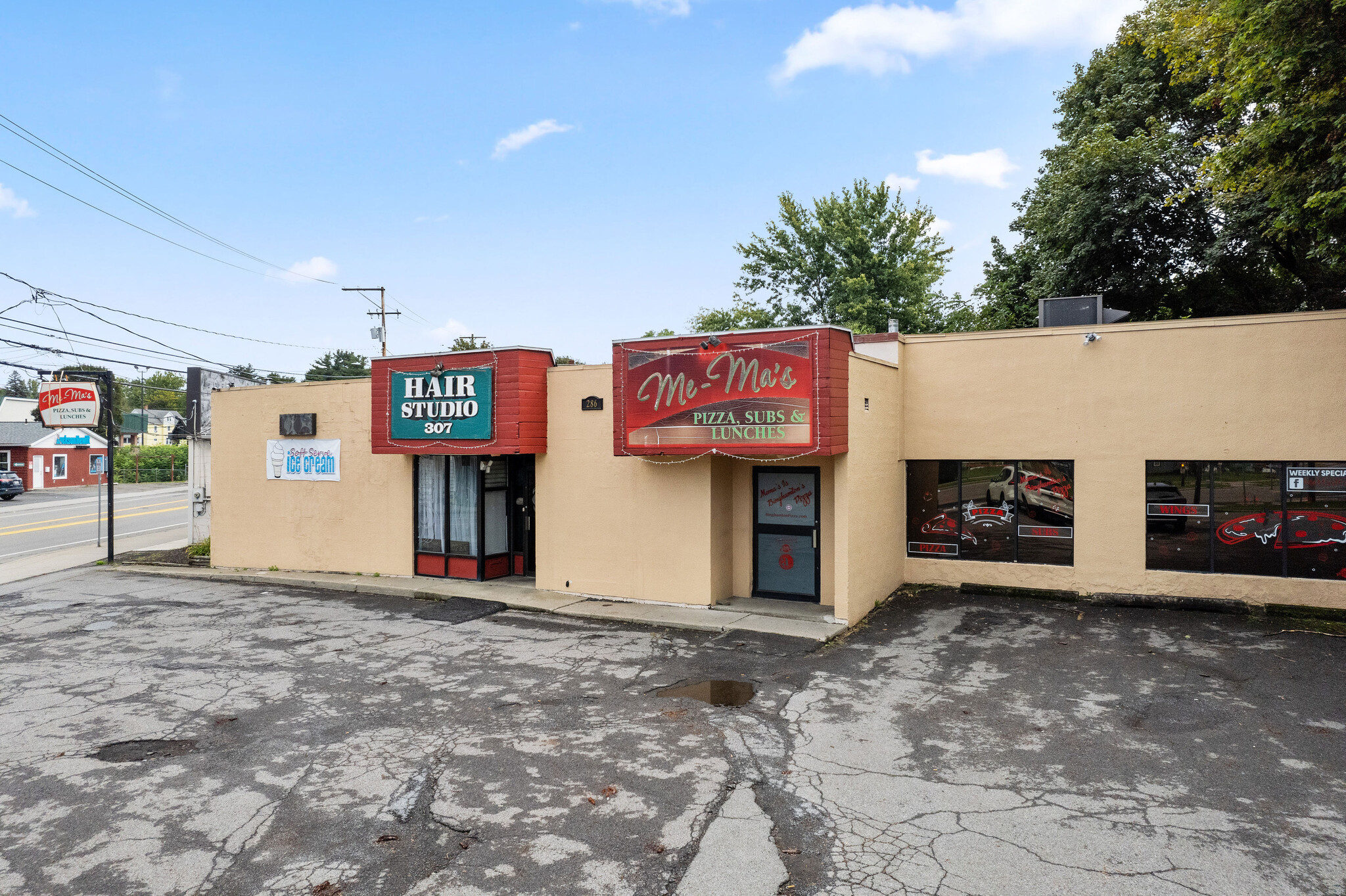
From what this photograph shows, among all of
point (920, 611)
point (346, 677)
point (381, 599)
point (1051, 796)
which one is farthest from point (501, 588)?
point (1051, 796)

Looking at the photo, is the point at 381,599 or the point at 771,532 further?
the point at 381,599

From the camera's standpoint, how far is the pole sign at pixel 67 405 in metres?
17.5

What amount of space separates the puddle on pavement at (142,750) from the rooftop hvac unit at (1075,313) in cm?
1368

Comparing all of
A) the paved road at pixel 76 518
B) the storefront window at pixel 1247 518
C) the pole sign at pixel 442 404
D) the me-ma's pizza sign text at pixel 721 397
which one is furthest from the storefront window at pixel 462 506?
the paved road at pixel 76 518

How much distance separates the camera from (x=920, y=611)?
1188 centimetres

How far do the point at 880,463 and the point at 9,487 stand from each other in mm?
49312

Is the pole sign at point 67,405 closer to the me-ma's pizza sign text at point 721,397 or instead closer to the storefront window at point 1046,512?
the me-ma's pizza sign text at point 721,397

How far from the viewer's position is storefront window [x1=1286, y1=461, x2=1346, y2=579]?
1094cm

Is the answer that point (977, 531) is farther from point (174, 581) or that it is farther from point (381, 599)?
point (174, 581)

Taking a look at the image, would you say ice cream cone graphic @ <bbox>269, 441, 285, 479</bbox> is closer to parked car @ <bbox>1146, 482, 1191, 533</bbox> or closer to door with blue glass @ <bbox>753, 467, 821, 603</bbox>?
door with blue glass @ <bbox>753, 467, 821, 603</bbox>

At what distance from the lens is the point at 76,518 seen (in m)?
31.3

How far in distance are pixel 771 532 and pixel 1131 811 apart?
744 centimetres

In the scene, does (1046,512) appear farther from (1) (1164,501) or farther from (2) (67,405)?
(2) (67,405)

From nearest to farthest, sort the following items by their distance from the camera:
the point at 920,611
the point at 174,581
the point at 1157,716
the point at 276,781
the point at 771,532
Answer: the point at 276,781
the point at 1157,716
the point at 920,611
the point at 771,532
the point at 174,581
